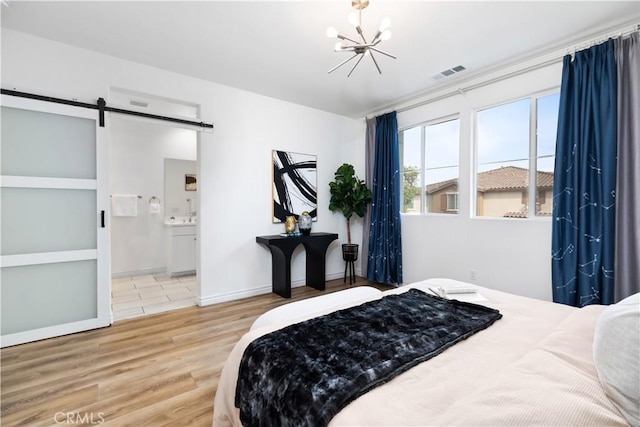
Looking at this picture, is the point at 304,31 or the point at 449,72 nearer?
the point at 304,31

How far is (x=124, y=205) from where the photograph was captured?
486 centimetres

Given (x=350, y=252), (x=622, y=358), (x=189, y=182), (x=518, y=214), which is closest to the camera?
(x=622, y=358)

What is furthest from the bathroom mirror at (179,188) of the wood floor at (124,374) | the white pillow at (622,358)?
the white pillow at (622,358)

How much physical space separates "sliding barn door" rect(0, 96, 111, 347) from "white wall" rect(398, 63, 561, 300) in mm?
3778

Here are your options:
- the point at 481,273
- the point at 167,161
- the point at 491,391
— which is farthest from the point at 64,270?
A: the point at 481,273

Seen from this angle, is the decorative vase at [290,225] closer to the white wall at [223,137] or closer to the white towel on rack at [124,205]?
the white wall at [223,137]

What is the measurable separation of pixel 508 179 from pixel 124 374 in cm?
405

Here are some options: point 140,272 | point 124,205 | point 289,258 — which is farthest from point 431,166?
point 140,272

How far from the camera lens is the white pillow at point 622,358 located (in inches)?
32.2

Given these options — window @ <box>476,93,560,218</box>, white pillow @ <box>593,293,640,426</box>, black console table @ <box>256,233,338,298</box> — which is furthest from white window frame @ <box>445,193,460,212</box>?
white pillow @ <box>593,293,640,426</box>

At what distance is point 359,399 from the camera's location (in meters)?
0.93

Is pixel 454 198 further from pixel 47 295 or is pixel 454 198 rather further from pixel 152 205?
pixel 152 205

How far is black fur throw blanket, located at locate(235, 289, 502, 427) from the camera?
958 mm

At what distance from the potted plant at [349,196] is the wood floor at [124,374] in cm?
202
